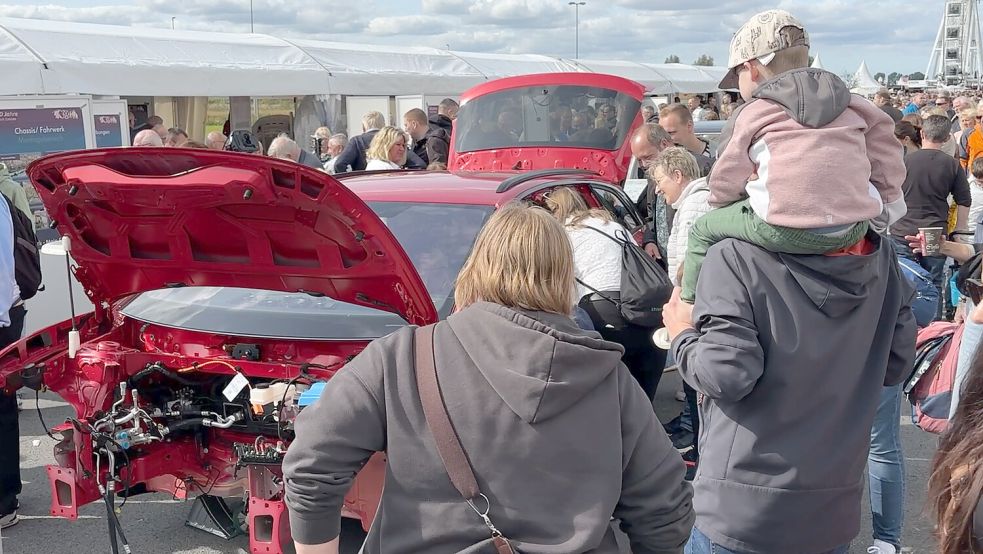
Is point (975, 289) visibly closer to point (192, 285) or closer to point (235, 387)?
point (235, 387)

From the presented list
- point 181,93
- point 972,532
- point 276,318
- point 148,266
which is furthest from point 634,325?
point 181,93

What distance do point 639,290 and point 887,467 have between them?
1356mm

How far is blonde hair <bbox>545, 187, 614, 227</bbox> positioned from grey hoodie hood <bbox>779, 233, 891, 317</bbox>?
214cm

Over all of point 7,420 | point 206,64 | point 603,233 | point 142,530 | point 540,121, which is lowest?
point 142,530

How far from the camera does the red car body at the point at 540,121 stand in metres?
8.43

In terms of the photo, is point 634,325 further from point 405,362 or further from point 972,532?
point 972,532

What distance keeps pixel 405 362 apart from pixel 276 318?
5.95 ft

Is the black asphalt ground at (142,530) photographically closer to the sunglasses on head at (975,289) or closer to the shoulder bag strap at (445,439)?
the sunglasses on head at (975,289)

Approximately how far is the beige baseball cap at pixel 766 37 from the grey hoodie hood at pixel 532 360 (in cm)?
119

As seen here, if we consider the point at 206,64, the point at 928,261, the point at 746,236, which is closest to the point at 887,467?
the point at 746,236

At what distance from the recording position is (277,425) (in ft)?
11.1

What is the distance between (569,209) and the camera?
4.58 metres

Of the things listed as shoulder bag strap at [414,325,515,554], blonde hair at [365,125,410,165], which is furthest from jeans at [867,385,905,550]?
blonde hair at [365,125,410,165]

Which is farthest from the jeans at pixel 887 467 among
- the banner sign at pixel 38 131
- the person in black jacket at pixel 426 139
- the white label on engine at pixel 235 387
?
the banner sign at pixel 38 131
